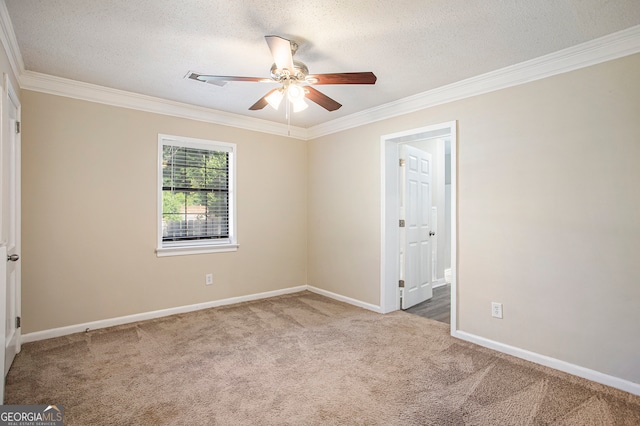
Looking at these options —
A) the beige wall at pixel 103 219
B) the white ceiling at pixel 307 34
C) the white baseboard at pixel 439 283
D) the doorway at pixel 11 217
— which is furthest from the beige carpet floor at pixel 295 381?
the white ceiling at pixel 307 34

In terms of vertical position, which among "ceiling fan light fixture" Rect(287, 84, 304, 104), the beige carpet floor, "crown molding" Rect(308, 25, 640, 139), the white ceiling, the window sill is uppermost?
the white ceiling

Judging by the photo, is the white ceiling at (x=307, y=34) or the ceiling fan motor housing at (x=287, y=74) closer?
the white ceiling at (x=307, y=34)

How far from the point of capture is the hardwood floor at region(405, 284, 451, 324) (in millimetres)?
3844

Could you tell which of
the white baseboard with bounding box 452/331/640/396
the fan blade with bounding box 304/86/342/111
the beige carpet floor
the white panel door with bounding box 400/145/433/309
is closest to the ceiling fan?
the fan blade with bounding box 304/86/342/111

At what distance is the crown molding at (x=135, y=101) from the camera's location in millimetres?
3016

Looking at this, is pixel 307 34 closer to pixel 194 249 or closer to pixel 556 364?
pixel 194 249

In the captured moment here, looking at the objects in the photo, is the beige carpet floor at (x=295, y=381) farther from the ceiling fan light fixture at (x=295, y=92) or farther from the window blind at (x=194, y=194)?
the ceiling fan light fixture at (x=295, y=92)

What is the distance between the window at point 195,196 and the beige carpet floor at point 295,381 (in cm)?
104

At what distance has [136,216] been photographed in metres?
3.57

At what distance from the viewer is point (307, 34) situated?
7.45 feet

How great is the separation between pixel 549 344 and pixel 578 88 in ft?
6.51

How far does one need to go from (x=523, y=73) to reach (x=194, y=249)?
12.4 ft

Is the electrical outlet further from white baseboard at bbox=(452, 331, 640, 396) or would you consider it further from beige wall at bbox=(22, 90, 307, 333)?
beige wall at bbox=(22, 90, 307, 333)

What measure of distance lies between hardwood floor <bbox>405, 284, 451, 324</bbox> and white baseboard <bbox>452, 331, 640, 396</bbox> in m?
0.61
